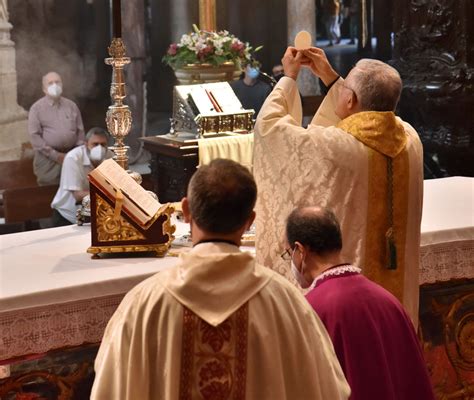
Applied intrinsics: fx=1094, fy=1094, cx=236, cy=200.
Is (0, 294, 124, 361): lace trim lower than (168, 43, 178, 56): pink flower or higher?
lower

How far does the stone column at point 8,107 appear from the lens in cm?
1085

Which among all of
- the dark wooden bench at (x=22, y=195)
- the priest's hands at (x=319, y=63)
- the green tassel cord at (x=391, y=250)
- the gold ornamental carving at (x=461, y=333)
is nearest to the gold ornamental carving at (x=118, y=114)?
the priest's hands at (x=319, y=63)

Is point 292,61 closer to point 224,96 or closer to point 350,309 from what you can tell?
point 350,309

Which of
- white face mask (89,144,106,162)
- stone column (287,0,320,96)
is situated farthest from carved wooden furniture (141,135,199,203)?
stone column (287,0,320,96)

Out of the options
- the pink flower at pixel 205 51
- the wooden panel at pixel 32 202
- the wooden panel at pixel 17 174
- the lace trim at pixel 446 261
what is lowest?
the wooden panel at pixel 32 202

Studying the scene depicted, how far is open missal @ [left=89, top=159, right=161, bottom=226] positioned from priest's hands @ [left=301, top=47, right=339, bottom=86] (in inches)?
33.8

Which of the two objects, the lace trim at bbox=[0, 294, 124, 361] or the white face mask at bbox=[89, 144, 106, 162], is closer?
the lace trim at bbox=[0, 294, 124, 361]

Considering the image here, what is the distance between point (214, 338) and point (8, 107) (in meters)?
8.62

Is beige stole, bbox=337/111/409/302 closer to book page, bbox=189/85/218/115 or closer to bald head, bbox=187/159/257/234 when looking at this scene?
bald head, bbox=187/159/257/234

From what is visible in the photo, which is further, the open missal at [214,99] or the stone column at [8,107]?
the stone column at [8,107]

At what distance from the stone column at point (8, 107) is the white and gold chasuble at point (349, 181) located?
22.7 feet

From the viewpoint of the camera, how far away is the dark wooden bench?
1041 cm

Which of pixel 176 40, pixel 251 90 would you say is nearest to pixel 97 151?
pixel 251 90

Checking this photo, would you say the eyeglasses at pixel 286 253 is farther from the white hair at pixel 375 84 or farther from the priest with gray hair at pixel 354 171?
the white hair at pixel 375 84
